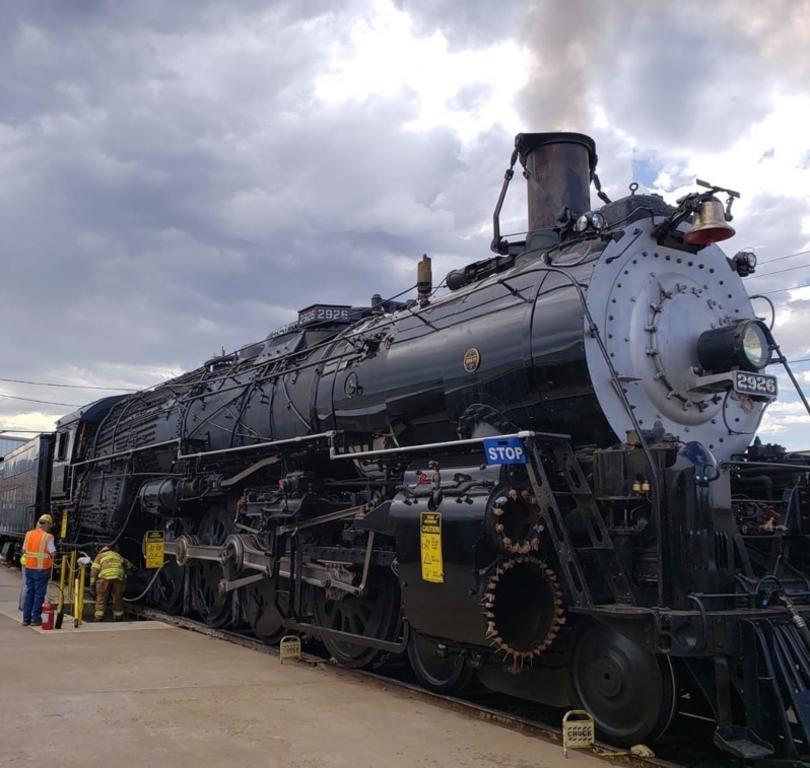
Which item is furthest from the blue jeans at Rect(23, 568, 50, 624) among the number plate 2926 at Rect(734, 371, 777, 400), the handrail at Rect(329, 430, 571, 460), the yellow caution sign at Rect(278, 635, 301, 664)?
the number plate 2926 at Rect(734, 371, 777, 400)

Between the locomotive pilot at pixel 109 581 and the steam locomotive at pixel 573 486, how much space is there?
4358mm

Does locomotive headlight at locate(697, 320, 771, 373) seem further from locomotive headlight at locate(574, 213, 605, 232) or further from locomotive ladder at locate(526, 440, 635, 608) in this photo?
locomotive ladder at locate(526, 440, 635, 608)

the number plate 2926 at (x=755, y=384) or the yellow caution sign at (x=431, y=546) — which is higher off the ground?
the number plate 2926 at (x=755, y=384)

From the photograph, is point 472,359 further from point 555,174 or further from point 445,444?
point 555,174

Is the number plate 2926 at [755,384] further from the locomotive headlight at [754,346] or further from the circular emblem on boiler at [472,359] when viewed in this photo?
the circular emblem on boiler at [472,359]

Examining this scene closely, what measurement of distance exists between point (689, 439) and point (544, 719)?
2.29 meters

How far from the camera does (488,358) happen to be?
575 centimetres

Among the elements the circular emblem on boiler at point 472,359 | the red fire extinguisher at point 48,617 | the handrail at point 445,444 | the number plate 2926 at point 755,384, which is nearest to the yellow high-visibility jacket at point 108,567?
the red fire extinguisher at point 48,617

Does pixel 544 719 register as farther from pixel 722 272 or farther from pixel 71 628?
pixel 71 628

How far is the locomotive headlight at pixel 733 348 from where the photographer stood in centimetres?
533

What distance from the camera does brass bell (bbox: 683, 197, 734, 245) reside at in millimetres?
5441

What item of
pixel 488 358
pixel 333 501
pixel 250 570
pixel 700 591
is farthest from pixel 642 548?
pixel 250 570

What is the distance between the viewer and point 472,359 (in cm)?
589

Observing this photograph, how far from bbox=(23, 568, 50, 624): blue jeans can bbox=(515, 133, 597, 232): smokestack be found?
7.45m
